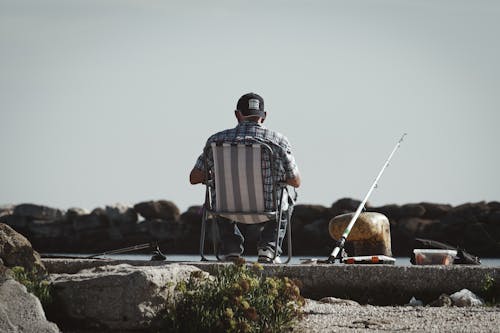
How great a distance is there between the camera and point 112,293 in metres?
5.57

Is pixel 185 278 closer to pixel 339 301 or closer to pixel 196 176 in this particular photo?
pixel 339 301

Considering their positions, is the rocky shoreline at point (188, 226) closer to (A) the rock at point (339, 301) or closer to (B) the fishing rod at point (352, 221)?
(B) the fishing rod at point (352, 221)

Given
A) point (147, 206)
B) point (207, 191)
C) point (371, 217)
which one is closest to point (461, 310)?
point (207, 191)

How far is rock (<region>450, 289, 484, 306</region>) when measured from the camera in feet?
22.2

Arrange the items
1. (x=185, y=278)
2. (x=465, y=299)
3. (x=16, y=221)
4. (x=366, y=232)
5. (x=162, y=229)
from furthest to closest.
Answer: (x=16, y=221)
(x=162, y=229)
(x=366, y=232)
(x=465, y=299)
(x=185, y=278)

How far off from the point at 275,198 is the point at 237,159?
1.24 feet

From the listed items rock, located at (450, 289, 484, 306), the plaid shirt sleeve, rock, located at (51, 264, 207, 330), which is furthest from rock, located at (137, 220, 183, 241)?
rock, located at (51, 264, 207, 330)

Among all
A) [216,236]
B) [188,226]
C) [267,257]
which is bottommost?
[267,257]

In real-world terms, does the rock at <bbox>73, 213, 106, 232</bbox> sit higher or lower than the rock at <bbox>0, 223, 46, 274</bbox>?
higher

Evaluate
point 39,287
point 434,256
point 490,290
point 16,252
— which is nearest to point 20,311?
point 39,287

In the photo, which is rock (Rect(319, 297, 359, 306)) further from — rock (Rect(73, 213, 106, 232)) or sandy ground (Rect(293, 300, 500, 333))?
rock (Rect(73, 213, 106, 232))

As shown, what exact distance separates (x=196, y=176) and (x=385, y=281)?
62.0 inches

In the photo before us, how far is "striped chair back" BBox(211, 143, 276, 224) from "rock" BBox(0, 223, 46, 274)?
4.55 feet

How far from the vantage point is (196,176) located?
24.9ft
